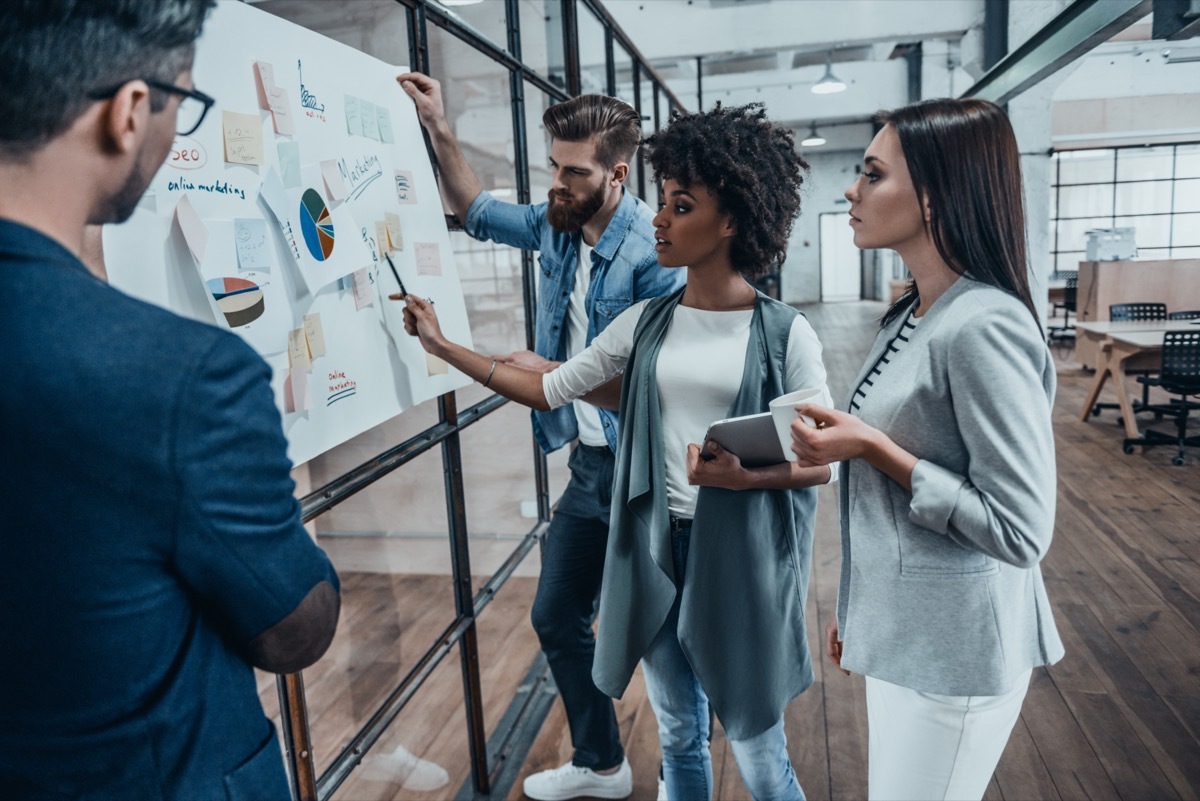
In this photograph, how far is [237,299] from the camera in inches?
42.4

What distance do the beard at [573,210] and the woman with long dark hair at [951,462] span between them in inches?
32.1

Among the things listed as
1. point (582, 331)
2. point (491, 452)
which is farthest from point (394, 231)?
point (491, 452)

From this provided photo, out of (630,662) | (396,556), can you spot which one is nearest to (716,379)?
(630,662)

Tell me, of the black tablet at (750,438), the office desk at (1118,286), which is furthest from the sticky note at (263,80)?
the office desk at (1118,286)

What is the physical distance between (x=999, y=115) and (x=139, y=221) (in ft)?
3.62

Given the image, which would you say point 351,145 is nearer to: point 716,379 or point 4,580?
point 716,379

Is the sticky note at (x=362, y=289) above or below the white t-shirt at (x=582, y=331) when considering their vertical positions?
above

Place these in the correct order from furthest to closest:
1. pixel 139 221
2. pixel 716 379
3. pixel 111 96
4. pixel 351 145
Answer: pixel 716 379 → pixel 351 145 → pixel 139 221 → pixel 111 96

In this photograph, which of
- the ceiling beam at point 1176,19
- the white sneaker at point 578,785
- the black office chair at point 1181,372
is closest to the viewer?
the white sneaker at point 578,785

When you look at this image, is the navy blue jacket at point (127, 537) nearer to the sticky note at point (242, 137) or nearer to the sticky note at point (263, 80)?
the sticky note at point (242, 137)

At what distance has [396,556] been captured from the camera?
3.76 m

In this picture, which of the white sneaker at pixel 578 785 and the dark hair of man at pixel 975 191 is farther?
the white sneaker at pixel 578 785

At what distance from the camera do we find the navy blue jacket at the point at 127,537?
0.55 m

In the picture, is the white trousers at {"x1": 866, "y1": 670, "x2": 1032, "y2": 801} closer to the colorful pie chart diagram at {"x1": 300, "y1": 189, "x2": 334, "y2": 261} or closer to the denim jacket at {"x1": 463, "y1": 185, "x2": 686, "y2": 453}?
the denim jacket at {"x1": 463, "y1": 185, "x2": 686, "y2": 453}
